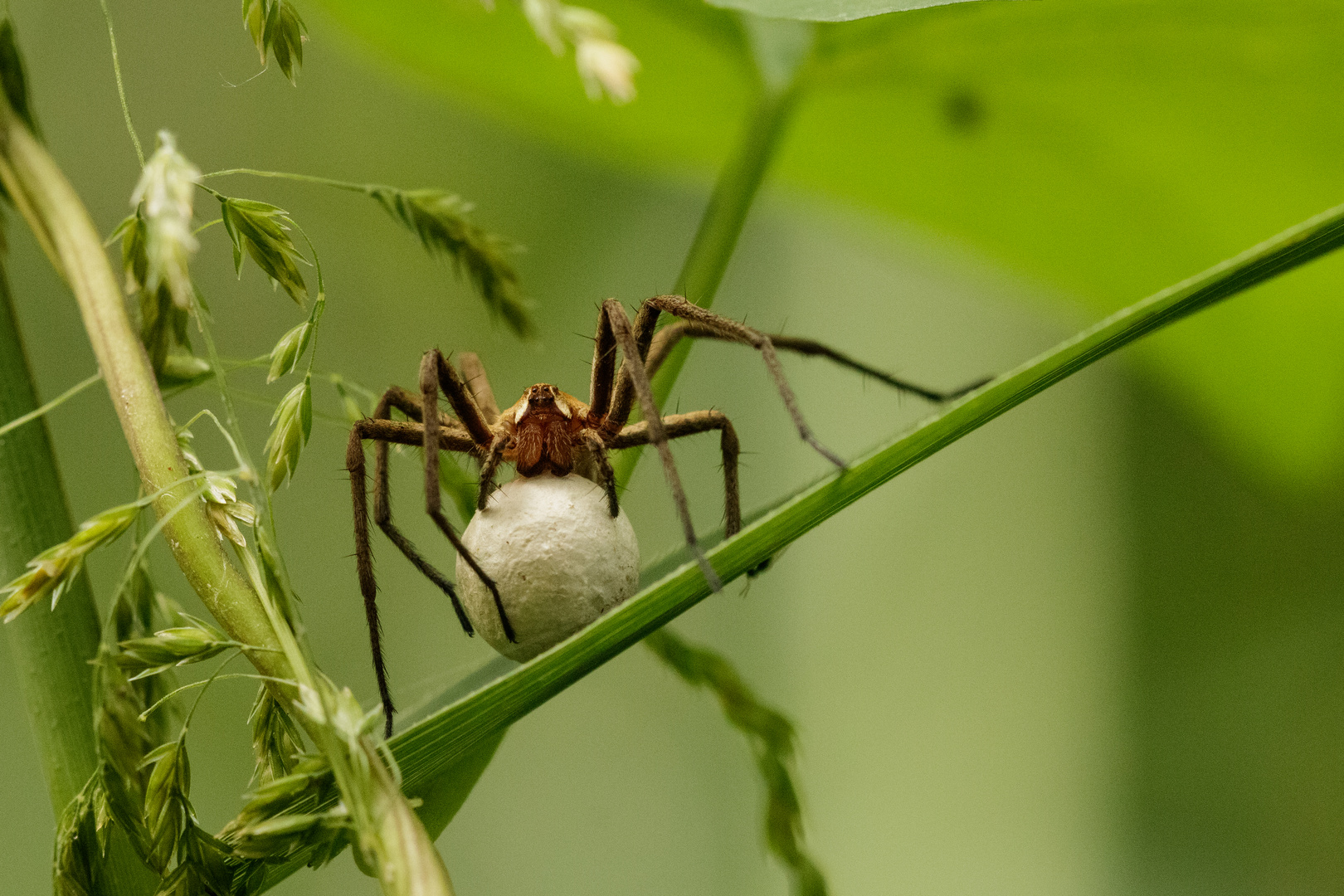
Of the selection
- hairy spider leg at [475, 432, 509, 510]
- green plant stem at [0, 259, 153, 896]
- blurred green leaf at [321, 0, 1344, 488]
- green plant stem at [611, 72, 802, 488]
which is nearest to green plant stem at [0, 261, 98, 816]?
green plant stem at [0, 259, 153, 896]

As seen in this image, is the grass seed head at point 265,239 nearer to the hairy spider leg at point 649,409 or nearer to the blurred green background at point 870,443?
the hairy spider leg at point 649,409

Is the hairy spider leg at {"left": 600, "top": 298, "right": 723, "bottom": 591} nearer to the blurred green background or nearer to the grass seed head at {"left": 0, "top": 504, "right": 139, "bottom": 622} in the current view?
the grass seed head at {"left": 0, "top": 504, "right": 139, "bottom": 622}

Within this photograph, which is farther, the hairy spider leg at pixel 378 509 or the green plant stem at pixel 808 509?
the hairy spider leg at pixel 378 509

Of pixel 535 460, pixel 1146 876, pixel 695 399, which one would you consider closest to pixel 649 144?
pixel 695 399

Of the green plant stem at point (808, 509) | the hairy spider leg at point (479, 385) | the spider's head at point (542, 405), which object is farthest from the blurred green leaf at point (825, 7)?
the hairy spider leg at point (479, 385)

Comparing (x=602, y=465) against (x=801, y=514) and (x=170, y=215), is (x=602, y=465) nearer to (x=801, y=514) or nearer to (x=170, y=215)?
(x=801, y=514)

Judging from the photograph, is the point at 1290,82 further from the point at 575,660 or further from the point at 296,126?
the point at 296,126
